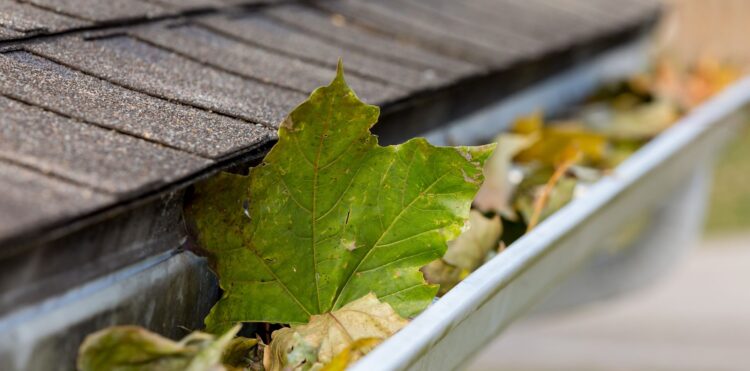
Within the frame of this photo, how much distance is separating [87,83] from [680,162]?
177 centimetres

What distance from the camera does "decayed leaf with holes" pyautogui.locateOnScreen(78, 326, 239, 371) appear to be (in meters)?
0.85

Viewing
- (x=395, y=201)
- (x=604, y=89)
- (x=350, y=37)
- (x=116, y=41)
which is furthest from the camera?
(x=604, y=89)

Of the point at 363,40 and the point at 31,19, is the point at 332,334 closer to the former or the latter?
the point at 31,19

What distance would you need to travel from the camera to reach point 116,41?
1384 mm

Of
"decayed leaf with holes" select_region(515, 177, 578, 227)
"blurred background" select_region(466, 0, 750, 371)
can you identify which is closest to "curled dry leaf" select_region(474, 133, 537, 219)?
"decayed leaf with holes" select_region(515, 177, 578, 227)

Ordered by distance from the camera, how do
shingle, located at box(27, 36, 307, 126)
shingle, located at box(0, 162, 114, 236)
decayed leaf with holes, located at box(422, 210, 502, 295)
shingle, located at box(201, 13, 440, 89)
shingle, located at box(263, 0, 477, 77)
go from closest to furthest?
shingle, located at box(0, 162, 114, 236) → shingle, located at box(27, 36, 307, 126) → decayed leaf with holes, located at box(422, 210, 502, 295) → shingle, located at box(201, 13, 440, 89) → shingle, located at box(263, 0, 477, 77)

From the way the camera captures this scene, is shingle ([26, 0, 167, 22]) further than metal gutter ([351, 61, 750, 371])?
Yes

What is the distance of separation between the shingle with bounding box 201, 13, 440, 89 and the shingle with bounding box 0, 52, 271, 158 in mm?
514

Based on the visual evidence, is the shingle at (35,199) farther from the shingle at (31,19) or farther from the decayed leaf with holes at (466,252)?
the decayed leaf with holes at (466,252)

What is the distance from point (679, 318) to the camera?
574 centimetres

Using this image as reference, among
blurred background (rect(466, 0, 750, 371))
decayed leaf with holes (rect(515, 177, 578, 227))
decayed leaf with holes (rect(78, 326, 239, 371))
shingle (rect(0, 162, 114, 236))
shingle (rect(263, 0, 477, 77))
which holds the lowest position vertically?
decayed leaf with holes (rect(78, 326, 239, 371))

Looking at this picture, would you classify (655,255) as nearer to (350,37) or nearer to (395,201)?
(350,37)

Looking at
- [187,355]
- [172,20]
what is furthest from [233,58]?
[187,355]

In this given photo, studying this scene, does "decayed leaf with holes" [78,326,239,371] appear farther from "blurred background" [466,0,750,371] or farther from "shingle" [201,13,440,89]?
"blurred background" [466,0,750,371]
